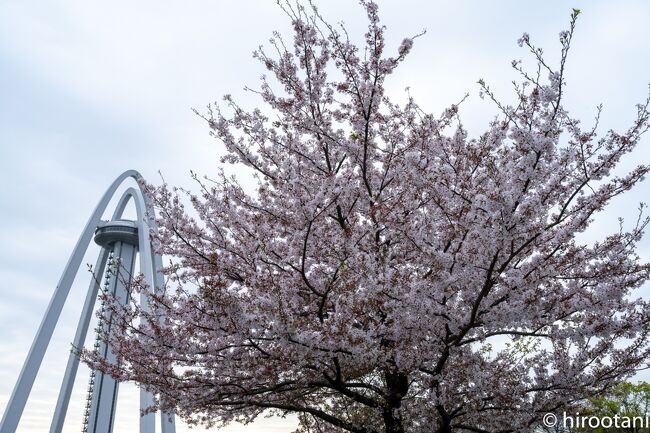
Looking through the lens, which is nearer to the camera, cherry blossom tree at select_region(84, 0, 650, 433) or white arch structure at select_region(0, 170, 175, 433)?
cherry blossom tree at select_region(84, 0, 650, 433)

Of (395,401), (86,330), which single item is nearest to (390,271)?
(395,401)

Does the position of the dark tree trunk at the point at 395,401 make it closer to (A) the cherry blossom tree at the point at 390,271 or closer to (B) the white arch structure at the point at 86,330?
(A) the cherry blossom tree at the point at 390,271

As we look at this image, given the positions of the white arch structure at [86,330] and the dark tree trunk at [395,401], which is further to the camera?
the white arch structure at [86,330]

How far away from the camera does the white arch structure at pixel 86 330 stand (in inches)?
771

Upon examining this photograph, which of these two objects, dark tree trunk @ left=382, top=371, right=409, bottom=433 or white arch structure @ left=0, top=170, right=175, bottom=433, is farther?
white arch structure @ left=0, top=170, right=175, bottom=433

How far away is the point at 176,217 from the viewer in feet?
23.0

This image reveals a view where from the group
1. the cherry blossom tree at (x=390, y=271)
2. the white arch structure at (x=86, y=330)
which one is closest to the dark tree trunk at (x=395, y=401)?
the cherry blossom tree at (x=390, y=271)

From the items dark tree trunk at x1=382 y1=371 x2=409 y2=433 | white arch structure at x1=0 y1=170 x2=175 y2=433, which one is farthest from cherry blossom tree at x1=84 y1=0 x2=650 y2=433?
white arch structure at x1=0 y1=170 x2=175 y2=433

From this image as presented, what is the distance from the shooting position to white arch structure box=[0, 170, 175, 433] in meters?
19.6

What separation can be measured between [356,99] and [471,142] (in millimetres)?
1617

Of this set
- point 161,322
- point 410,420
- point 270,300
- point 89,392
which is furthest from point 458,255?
point 89,392

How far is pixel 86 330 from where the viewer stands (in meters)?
28.1

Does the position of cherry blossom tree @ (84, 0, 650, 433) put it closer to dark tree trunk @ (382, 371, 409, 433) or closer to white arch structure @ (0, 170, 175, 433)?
dark tree trunk @ (382, 371, 409, 433)

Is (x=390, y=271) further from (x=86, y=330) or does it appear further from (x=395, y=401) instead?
(x=86, y=330)
